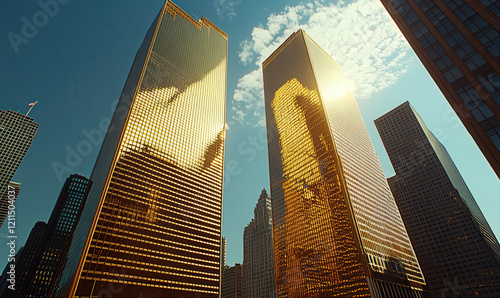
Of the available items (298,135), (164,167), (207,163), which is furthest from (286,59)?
(164,167)

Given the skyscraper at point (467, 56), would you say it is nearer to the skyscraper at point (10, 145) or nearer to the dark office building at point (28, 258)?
the dark office building at point (28, 258)

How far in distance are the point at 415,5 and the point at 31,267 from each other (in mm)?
226126

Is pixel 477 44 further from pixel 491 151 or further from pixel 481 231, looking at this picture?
pixel 481 231

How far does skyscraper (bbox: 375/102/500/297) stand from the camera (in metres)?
154

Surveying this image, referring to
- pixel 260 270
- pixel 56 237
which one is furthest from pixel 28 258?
pixel 260 270

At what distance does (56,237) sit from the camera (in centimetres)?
16325

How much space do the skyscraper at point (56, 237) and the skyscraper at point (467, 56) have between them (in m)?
170

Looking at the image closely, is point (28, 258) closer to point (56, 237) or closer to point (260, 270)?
point (56, 237)

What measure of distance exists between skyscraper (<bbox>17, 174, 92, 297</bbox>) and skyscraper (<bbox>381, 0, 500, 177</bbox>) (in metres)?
170

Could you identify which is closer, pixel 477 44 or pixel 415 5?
pixel 477 44

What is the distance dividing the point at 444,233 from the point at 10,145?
303284 mm

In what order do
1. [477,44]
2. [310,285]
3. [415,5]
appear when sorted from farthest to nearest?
1. [310,285]
2. [415,5]
3. [477,44]

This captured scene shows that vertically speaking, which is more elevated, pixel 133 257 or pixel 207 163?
pixel 207 163

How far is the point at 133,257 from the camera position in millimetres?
88250
